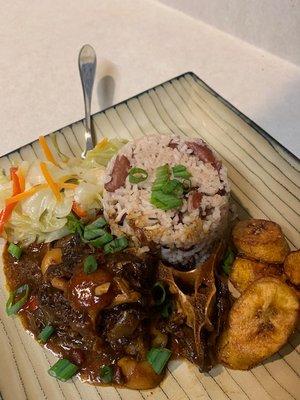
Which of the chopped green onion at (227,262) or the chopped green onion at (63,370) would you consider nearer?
the chopped green onion at (63,370)

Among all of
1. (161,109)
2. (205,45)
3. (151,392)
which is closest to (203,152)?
(161,109)

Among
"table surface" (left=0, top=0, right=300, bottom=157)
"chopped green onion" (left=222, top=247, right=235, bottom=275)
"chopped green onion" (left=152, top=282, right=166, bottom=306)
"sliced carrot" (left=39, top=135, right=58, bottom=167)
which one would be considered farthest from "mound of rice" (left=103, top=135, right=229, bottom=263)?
"table surface" (left=0, top=0, right=300, bottom=157)

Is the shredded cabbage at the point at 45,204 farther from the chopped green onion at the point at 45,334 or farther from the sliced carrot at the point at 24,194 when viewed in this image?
the chopped green onion at the point at 45,334

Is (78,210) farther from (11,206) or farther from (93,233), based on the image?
(11,206)

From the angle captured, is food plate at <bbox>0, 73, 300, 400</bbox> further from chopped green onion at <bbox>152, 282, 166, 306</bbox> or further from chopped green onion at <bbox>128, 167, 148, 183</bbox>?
chopped green onion at <bbox>128, 167, 148, 183</bbox>

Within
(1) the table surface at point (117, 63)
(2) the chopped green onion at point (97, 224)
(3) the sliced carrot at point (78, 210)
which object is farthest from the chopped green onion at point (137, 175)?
(1) the table surface at point (117, 63)

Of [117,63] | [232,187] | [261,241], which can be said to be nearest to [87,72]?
[117,63]

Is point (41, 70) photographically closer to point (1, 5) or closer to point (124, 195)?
point (1, 5)
